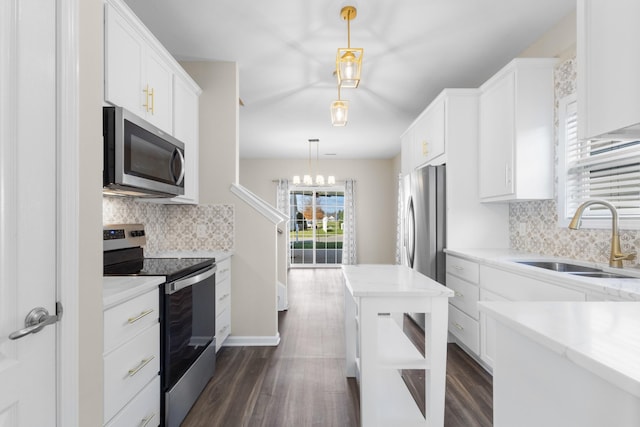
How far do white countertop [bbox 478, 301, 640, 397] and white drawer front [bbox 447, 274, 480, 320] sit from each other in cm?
182

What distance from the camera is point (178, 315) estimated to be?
1856 millimetres

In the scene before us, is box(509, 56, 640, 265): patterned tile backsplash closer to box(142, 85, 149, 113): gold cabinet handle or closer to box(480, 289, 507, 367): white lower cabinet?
box(480, 289, 507, 367): white lower cabinet

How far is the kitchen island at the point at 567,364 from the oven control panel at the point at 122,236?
6.25 ft

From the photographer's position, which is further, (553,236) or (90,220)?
(553,236)

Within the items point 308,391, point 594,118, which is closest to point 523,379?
point 594,118

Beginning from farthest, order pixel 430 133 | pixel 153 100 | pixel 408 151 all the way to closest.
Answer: pixel 408 151, pixel 430 133, pixel 153 100

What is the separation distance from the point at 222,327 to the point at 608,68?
282 centimetres

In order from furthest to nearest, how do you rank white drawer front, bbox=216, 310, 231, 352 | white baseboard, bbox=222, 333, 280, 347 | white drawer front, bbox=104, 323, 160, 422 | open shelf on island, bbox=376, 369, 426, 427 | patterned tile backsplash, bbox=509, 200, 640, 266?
white baseboard, bbox=222, 333, 280, 347 < white drawer front, bbox=216, 310, 231, 352 < patterned tile backsplash, bbox=509, 200, 640, 266 < open shelf on island, bbox=376, 369, 426, 427 < white drawer front, bbox=104, 323, 160, 422

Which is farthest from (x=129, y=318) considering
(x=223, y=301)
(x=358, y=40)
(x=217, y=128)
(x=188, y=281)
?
(x=358, y=40)

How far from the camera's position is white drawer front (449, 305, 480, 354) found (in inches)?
103

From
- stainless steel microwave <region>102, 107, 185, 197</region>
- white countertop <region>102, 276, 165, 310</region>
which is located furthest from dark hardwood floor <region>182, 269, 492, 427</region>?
stainless steel microwave <region>102, 107, 185, 197</region>

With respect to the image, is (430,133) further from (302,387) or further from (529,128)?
(302,387)

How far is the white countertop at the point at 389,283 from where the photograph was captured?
1610mm

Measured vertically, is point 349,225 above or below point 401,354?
above
